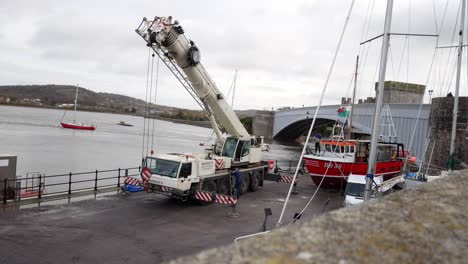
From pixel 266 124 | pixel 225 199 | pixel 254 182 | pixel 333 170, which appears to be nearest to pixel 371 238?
pixel 225 199

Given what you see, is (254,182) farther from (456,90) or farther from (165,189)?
(456,90)

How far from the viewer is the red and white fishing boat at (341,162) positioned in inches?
928

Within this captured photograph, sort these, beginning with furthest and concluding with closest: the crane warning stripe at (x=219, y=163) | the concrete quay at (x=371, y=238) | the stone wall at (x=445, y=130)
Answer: the stone wall at (x=445, y=130) < the crane warning stripe at (x=219, y=163) < the concrete quay at (x=371, y=238)

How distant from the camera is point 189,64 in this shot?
18.7 metres

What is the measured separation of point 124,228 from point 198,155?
6.44 metres

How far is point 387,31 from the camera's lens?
13.1 meters

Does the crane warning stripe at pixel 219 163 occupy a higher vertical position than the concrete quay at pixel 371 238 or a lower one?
lower

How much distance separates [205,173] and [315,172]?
856 centimetres

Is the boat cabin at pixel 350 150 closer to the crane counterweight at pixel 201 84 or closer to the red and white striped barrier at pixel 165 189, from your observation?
the crane counterweight at pixel 201 84

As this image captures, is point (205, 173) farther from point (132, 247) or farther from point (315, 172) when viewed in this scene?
point (315, 172)

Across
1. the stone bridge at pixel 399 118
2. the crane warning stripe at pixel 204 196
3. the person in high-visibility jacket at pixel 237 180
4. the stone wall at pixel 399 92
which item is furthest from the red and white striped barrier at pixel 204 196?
the stone wall at pixel 399 92

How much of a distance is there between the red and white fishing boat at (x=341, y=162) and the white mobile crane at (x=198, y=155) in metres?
3.32

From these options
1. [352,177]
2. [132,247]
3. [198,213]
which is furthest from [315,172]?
[132,247]

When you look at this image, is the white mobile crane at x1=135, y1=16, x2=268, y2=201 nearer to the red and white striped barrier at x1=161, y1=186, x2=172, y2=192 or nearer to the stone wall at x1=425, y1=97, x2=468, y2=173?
the red and white striped barrier at x1=161, y1=186, x2=172, y2=192
